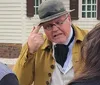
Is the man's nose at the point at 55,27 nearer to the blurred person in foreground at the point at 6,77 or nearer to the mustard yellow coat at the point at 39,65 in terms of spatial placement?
the mustard yellow coat at the point at 39,65

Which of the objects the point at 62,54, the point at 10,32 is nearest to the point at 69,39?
the point at 62,54

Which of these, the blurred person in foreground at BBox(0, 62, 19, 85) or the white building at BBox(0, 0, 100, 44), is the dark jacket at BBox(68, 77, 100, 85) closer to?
the blurred person in foreground at BBox(0, 62, 19, 85)

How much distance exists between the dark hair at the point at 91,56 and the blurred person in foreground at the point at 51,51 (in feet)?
4.35

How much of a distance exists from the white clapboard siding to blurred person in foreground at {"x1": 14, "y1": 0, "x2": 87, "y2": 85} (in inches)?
549

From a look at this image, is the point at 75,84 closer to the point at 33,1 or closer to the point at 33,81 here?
the point at 33,81

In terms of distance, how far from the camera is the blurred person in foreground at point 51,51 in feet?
11.8

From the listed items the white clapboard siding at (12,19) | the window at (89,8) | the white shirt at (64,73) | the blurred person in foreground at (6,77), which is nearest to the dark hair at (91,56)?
the blurred person in foreground at (6,77)

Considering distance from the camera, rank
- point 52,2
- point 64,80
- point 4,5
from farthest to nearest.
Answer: point 4,5 → point 52,2 → point 64,80

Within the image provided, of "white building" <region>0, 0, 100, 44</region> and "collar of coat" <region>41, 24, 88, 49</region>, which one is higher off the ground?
"collar of coat" <region>41, 24, 88, 49</region>

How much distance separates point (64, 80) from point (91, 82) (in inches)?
57.6

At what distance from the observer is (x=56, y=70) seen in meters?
3.63

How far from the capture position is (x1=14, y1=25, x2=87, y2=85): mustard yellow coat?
3643 mm

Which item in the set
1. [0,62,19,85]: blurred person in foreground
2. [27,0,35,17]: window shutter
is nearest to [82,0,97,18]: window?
[27,0,35,17]: window shutter

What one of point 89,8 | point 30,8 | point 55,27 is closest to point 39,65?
point 55,27
